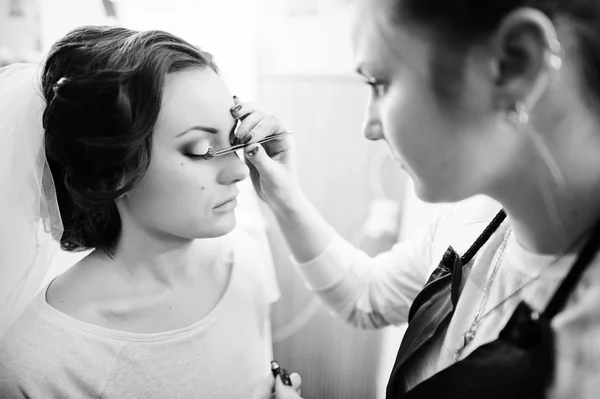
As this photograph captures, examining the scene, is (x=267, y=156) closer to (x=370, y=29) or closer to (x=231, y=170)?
(x=231, y=170)

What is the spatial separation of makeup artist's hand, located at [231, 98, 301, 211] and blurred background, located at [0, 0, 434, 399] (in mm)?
312

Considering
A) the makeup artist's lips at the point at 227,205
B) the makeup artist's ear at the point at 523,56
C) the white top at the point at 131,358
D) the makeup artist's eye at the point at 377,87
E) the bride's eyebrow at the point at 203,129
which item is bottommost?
the white top at the point at 131,358

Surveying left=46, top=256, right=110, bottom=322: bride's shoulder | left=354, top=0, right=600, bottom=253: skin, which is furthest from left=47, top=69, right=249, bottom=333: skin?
left=354, top=0, right=600, bottom=253: skin

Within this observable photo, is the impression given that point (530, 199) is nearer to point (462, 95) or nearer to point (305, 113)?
point (462, 95)

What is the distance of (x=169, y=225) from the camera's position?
33.3 inches

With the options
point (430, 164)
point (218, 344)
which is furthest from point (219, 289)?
point (430, 164)

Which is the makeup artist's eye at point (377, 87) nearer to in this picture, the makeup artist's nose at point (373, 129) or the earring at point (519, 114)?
the makeup artist's nose at point (373, 129)

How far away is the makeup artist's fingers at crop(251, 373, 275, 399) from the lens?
2.79 feet

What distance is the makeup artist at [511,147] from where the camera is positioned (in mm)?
490

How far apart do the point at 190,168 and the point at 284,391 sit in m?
0.44

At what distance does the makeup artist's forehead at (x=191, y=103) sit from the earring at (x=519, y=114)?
487mm

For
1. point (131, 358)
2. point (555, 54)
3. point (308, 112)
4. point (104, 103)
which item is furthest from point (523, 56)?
point (308, 112)

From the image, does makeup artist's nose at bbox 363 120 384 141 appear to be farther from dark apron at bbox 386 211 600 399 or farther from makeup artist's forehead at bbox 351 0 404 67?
dark apron at bbox 386 211 600 399

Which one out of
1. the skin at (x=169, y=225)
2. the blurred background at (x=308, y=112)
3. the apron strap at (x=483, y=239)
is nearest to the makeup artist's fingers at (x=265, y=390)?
the skin at (x=169, y=225)
